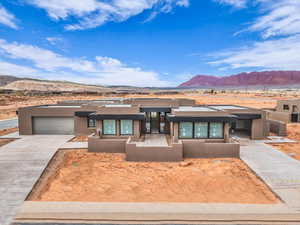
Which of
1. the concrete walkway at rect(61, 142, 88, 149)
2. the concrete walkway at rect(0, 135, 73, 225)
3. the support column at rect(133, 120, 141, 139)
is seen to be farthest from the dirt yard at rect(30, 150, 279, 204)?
the support column at rect(133, 120, 141, 139)

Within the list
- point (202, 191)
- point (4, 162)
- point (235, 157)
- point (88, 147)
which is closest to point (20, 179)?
point (4, 162)

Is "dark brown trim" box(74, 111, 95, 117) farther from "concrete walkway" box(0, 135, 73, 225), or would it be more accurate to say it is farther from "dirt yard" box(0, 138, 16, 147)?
"dirt yard" box(0, 138, 16, 147)

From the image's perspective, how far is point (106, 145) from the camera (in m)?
13.5

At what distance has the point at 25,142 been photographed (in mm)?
15914

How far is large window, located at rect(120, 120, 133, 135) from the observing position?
47.7ft

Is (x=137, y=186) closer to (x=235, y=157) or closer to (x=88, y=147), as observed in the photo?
(x=88, y=147)

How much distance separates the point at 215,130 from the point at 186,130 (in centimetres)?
219

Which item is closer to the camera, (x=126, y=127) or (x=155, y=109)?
(x=126, y=127)

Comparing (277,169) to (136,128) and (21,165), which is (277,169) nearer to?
A: (136,128)

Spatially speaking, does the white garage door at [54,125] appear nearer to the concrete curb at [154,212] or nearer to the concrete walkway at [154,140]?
the concrete walkway at [154,140]

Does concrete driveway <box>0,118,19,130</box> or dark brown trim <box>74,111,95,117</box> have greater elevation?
dark brown trim <box>74,111,95,117</box>

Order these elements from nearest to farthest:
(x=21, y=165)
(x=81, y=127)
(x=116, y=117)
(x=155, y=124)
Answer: (x=21, y=165) → (x=116, y=117) → (x=155, y=124) → (x=81, y=127)

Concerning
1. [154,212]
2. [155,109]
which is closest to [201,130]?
[155,109]

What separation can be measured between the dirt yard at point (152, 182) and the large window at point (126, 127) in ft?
8.23
